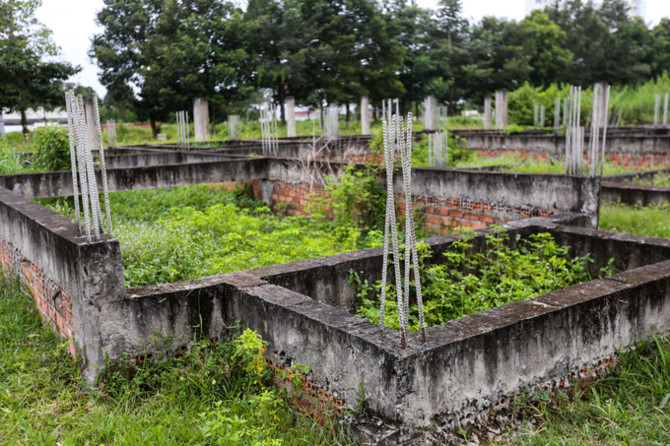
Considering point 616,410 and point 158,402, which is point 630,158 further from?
point 158,402

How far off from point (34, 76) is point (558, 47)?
1126 inches

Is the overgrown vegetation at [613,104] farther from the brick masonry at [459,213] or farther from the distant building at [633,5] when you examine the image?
the distant building at [633,5]

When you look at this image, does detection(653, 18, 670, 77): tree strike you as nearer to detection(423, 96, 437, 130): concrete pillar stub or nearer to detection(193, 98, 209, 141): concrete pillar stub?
detection(423, 96, 437, 130): concrete pillar stub

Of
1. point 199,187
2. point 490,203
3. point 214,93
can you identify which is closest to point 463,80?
point 214,93

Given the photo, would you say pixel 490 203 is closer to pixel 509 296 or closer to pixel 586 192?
pixel 586 192

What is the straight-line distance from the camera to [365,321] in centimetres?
332

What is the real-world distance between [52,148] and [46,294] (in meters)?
6.08

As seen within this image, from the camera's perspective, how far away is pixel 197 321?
411cm

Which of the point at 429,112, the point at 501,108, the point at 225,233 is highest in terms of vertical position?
the point at 501,108

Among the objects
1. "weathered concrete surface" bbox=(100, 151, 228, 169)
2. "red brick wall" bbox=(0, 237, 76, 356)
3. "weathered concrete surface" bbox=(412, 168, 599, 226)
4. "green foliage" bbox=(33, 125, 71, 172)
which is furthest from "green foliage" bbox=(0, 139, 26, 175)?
"weathered concrete surface" bbox=(412, 168, 599, 226)

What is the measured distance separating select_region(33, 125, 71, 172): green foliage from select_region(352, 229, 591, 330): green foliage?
734 centimetres

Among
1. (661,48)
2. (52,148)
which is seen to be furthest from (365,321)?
(661,48)

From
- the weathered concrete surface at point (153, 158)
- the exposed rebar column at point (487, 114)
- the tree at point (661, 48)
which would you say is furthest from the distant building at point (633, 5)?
the weathered concrete surface at point (153, 158)

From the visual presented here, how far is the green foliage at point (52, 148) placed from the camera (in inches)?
401
